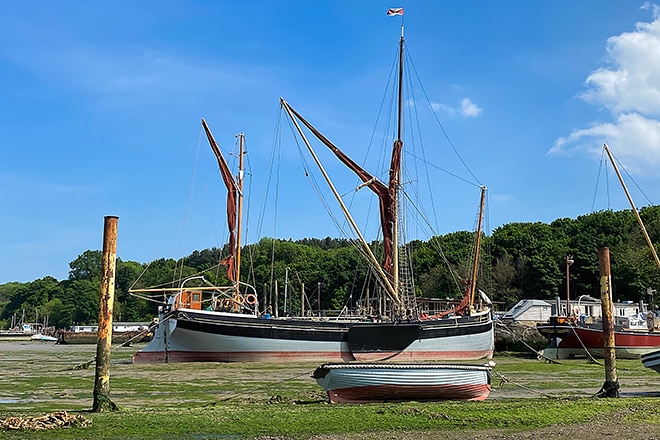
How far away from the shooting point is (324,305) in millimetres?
129125

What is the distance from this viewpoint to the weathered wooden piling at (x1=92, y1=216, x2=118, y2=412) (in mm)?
16844

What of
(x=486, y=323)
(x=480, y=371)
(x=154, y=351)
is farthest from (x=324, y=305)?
(x=480, y=371)

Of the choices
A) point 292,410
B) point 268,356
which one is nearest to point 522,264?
point 268,356

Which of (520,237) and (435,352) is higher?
(520,237)

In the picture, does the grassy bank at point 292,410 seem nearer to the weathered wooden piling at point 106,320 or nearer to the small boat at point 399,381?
the weathered wooden piling at point 106,320

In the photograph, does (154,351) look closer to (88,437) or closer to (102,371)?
(102,371)

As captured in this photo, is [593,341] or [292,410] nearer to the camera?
[292,410]

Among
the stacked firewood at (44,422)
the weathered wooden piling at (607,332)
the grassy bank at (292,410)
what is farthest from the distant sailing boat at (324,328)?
the stacked firewood at (44,422)

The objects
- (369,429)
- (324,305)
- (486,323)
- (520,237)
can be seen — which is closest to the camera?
(369,429)

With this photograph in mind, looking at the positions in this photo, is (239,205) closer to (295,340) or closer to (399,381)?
(295,340)

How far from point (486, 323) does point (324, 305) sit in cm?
7994

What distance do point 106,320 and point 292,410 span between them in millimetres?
5536

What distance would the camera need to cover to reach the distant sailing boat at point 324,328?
4178cm

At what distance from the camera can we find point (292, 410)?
673 inches
